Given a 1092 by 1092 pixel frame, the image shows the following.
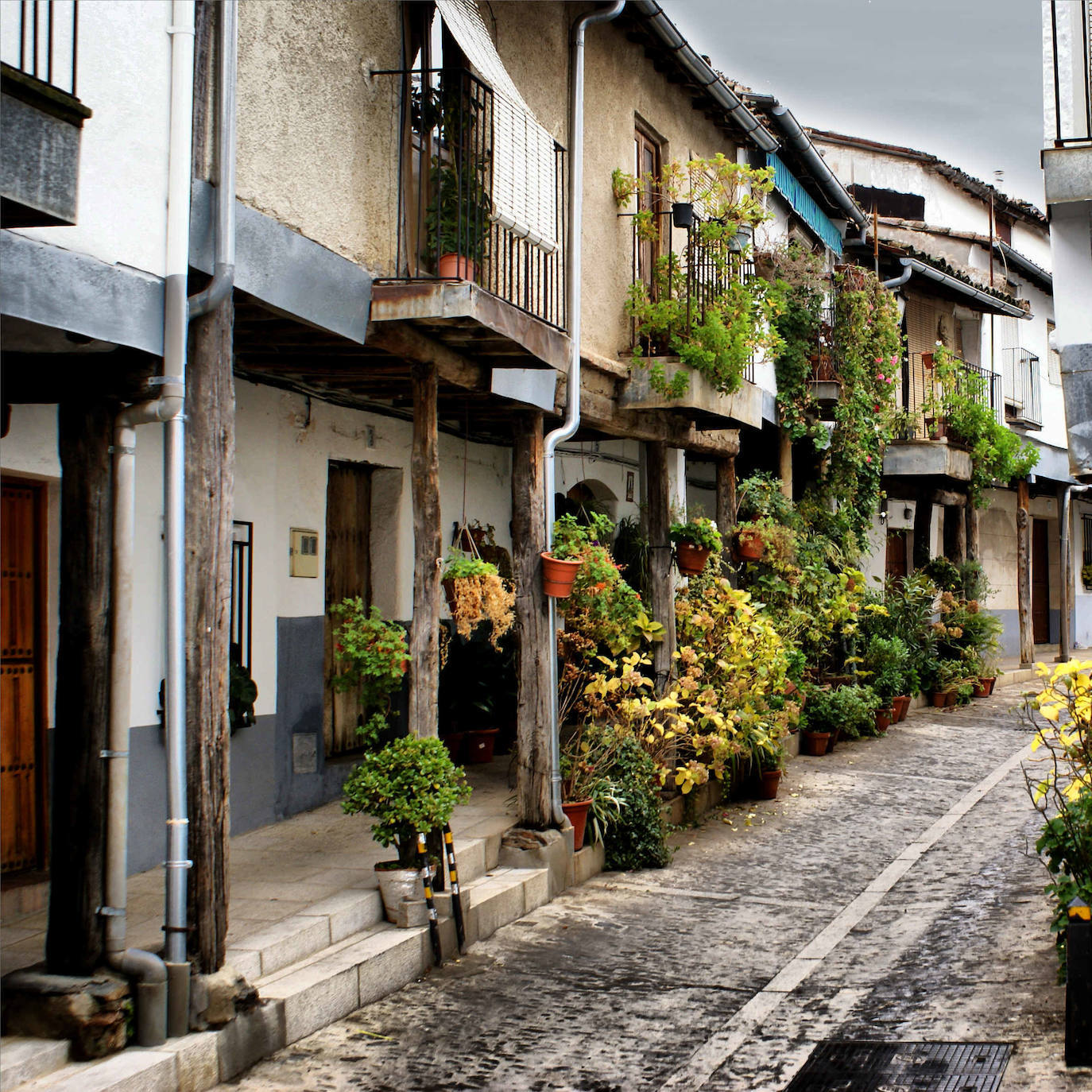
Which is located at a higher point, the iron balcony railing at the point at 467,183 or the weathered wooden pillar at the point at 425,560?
the iron balcony railing at the point at 467,183

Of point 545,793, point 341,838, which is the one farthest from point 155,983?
point 545,793

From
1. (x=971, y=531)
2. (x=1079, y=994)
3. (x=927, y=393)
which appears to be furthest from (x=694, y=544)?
(x=971, y=531)

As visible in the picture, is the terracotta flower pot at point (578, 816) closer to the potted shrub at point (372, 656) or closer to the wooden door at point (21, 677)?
the potted shrub at point (372, 656)

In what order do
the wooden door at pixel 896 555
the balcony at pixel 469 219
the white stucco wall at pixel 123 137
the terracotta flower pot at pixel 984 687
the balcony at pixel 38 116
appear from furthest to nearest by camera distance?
1. the wooden door at pixel 896 555
2. the terracotta flower pot at pixel 984 687
3. the balcony at pixel 469 219
4. the white stucco wall at pixel 123 137
5. the balcony at pixel 38 116

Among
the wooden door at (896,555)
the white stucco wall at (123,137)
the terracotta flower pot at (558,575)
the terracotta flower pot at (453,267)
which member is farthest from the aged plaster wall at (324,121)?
the wooden door at (896,555)

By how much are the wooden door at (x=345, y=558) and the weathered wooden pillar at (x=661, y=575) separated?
8.46ft

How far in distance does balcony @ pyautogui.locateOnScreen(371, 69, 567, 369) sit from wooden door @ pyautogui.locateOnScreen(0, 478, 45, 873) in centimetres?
232

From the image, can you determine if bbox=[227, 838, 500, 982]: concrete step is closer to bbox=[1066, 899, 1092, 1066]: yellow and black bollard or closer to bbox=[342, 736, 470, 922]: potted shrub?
bbox=[342, 736, 470, 922]: potted shrub

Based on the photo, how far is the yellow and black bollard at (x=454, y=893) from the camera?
7.62m

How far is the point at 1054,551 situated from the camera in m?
29.0

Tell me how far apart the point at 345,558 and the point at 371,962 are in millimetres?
4449

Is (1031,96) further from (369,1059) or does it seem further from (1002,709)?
(1002,709)

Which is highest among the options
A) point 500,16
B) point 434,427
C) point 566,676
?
point 500,16

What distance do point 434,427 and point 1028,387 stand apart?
65.8 feet
